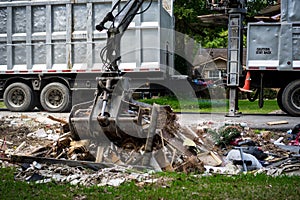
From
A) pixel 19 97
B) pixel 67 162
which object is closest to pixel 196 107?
pixel 19 97

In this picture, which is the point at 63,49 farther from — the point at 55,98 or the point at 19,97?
the point at 19,97

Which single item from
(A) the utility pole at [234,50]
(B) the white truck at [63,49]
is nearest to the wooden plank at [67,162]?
(A) the utility pole at [234,50]

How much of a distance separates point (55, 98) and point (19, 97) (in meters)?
1.30

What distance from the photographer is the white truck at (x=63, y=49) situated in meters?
14.1

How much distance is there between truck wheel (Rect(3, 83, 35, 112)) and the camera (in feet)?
51.1

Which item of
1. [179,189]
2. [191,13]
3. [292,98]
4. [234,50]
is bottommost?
[179,189]

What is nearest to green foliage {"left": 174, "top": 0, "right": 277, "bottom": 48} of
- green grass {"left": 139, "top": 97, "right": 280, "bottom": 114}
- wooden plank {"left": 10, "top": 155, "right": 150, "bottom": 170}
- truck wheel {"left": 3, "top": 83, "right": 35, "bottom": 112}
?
green grass {"left": 139, "top": 97, "right": 280, "bottom": 114}

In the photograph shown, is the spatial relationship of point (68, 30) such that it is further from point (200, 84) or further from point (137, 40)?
point (200, 84)

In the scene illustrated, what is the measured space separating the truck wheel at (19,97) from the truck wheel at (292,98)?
299 inches

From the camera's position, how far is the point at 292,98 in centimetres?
1354

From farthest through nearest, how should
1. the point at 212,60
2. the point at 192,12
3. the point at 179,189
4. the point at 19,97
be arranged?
the point at 212,60 < the point at 192,12 < the point at 19,97 < the point at 179,189

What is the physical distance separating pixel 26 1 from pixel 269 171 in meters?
11.1

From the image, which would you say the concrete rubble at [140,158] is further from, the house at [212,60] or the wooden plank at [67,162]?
the house at [212,60]

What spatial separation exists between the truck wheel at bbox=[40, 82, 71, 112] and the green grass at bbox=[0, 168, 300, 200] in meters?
9.18
